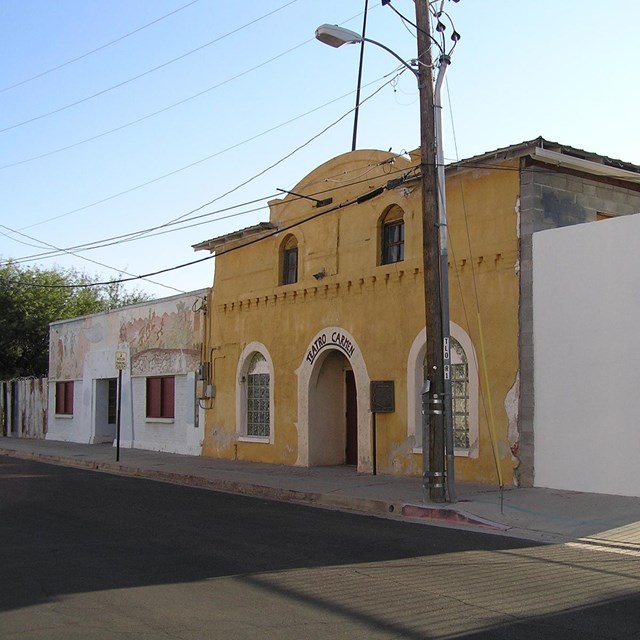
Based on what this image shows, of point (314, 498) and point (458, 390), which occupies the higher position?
point (458, 390)

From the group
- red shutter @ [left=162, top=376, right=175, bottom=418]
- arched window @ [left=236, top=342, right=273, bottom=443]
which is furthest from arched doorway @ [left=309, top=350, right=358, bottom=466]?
red shutter @ [left=162, top=376, right=175, bottom=418]

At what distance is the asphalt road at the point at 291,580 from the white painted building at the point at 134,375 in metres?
11.9


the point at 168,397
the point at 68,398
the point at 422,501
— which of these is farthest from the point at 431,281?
the point at 68,398

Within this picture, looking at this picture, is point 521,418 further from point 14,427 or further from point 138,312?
point 14,427

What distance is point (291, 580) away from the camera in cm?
793

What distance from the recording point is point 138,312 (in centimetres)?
2767

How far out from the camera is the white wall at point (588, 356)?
1351 cm

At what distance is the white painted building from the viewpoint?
24.8 meters

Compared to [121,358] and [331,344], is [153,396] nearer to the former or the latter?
[121,358]

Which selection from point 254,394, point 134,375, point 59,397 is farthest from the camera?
point 59,397

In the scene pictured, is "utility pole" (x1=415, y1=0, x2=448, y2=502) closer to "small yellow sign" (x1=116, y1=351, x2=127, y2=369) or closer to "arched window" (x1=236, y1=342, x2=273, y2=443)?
"arched window" (x1=236, y1=342, x2=273, y2=443)

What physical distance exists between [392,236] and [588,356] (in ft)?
18.8

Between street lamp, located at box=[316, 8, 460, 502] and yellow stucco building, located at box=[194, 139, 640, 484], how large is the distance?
3.57 ft

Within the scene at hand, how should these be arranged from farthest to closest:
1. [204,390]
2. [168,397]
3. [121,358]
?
[168,397]
[204,390]
[121,358]
